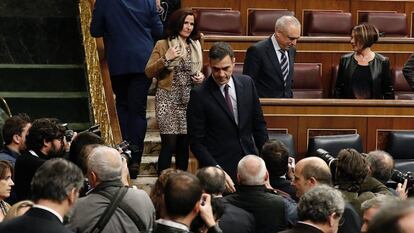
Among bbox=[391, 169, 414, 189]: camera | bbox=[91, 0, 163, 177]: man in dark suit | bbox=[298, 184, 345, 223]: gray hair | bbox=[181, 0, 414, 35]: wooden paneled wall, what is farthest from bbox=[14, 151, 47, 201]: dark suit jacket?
bbox=[181, 0, 414, 35]: wooden paneled wall

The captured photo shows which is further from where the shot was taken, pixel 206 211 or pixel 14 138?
pixel 14 138

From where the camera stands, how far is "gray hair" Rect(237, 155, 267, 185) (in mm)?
4414

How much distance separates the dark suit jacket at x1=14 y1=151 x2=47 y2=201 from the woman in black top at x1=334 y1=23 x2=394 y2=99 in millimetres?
3222

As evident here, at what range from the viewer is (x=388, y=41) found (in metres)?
8.80

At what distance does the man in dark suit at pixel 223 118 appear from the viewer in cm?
557

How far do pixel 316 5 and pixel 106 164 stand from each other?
622 cm

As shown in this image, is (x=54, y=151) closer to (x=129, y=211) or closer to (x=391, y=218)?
(x=129, y=211)

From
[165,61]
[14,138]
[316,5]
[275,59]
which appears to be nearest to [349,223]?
[14,138]

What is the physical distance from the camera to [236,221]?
168 inches

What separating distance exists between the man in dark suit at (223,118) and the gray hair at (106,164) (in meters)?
1.53

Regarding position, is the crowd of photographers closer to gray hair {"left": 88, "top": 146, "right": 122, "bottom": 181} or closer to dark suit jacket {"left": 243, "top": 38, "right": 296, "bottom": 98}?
gray hair {"left": 88, "top": 146, "right": 122, "bottom": 181}

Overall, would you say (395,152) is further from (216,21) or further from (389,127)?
(216,21)

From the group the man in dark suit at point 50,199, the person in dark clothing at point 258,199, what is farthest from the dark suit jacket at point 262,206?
the man in dark suit at point 50,199

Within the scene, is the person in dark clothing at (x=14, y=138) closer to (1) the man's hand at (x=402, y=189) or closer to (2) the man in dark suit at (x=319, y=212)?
(1) the man's hand at (x=402, y=189)
